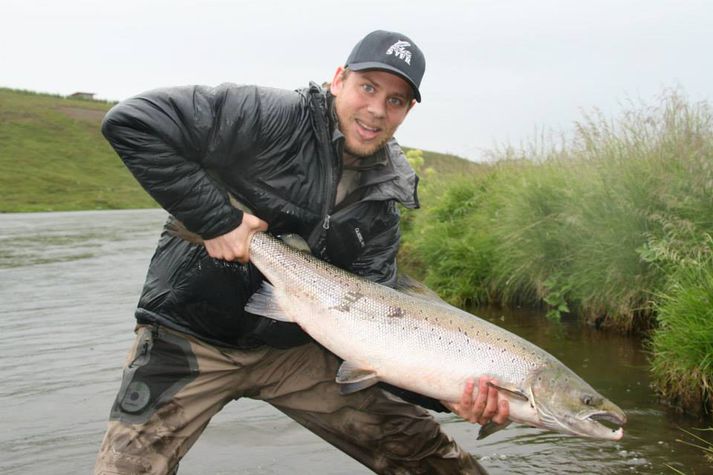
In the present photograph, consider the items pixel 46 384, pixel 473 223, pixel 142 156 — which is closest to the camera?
pixel 142 156

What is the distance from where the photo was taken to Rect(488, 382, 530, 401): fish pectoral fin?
3.80 meters


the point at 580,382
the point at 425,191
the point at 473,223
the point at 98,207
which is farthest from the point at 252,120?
the point at 98,207

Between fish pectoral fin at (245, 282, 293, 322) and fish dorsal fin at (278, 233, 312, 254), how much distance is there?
0.76 ft

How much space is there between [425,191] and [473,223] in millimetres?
3881

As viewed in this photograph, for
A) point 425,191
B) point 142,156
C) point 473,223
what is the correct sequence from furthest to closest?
point 425,191 → point 473,223 → point 142,156

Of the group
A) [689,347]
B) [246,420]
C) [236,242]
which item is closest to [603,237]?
[689,347]

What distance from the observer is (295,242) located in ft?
13.0

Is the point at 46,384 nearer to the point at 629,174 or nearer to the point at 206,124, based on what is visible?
the point at 206,124

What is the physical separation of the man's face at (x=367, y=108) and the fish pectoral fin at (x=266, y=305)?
862 mm

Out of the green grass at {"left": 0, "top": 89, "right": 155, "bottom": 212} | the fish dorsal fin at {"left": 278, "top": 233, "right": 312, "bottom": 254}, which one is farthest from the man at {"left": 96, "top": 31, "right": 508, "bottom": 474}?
the green grass at {"left": 0, "top": 89, "right": 155, "bottom": 212}

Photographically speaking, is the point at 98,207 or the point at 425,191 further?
the point at 98,207

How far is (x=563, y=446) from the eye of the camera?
560 cm

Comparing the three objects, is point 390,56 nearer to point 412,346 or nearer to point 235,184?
point 235,184

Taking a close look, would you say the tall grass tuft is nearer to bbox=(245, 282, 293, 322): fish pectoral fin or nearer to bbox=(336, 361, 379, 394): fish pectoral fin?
bbox=(336, 361, 379, 394): fish pectoral fin
